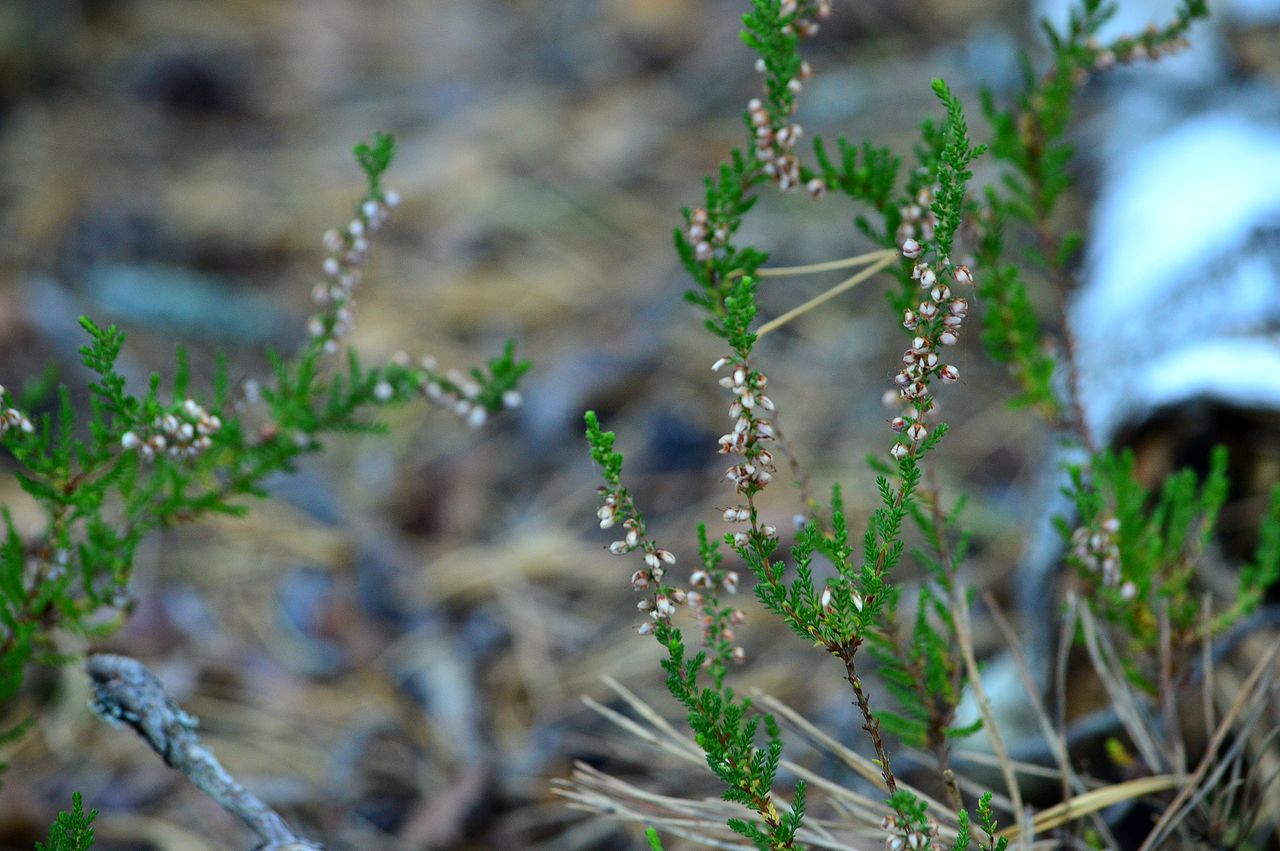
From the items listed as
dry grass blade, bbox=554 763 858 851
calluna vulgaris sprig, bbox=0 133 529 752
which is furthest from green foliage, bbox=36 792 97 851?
dry grass blade, bbox=554 763 858 851

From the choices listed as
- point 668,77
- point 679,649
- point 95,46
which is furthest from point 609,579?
point 95,46

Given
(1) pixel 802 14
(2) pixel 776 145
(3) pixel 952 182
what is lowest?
(3) pixel 952 182

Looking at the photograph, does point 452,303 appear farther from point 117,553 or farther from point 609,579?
point 117,553

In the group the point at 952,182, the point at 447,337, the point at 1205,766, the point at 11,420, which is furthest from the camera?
the point at 447,337

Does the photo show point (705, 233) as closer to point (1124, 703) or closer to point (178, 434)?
point (178, 434)

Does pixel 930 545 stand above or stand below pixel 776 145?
below

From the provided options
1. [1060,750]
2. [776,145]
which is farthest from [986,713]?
[776,145]
